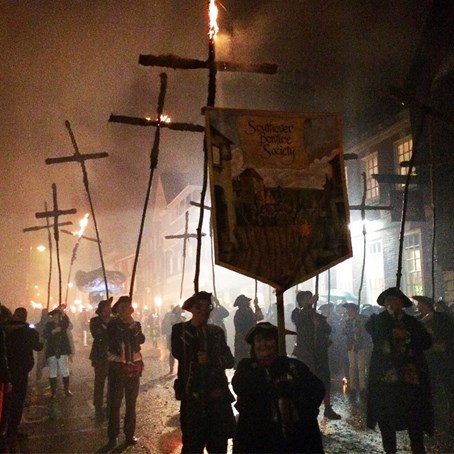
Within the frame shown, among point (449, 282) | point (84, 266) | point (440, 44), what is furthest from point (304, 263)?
point (84, 266)

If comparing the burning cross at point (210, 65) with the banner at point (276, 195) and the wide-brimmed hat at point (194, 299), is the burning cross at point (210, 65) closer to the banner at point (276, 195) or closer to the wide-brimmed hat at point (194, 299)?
the wide-brimmed hat at point (194, 299)

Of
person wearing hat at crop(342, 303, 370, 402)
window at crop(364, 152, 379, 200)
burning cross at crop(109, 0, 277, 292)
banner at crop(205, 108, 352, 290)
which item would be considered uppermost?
window at crop(364, 152, 379, 200)

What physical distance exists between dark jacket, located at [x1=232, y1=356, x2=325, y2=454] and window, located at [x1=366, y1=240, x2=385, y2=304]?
17177mm

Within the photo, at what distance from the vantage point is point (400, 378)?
19.6 feet

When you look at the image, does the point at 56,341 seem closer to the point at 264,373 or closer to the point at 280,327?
the point at 280,327

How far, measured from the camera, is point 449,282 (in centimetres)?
1392

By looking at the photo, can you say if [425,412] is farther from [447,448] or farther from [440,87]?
[440,87]

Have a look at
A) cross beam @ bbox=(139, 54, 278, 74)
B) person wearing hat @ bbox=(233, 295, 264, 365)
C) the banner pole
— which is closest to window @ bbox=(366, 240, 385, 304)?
person wearing hat @ bbox=(233, 295, 264, 365)

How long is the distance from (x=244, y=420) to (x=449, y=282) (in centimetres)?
1173

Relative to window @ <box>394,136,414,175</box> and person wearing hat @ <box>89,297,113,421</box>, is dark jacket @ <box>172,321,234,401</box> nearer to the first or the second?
person wearing hat @ <box>89,297,113,421</box>

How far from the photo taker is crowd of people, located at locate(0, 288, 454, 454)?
3.64 metres

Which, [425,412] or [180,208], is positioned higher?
[180,208]

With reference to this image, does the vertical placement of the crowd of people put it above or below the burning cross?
below

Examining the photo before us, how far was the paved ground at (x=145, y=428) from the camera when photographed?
7.15m
